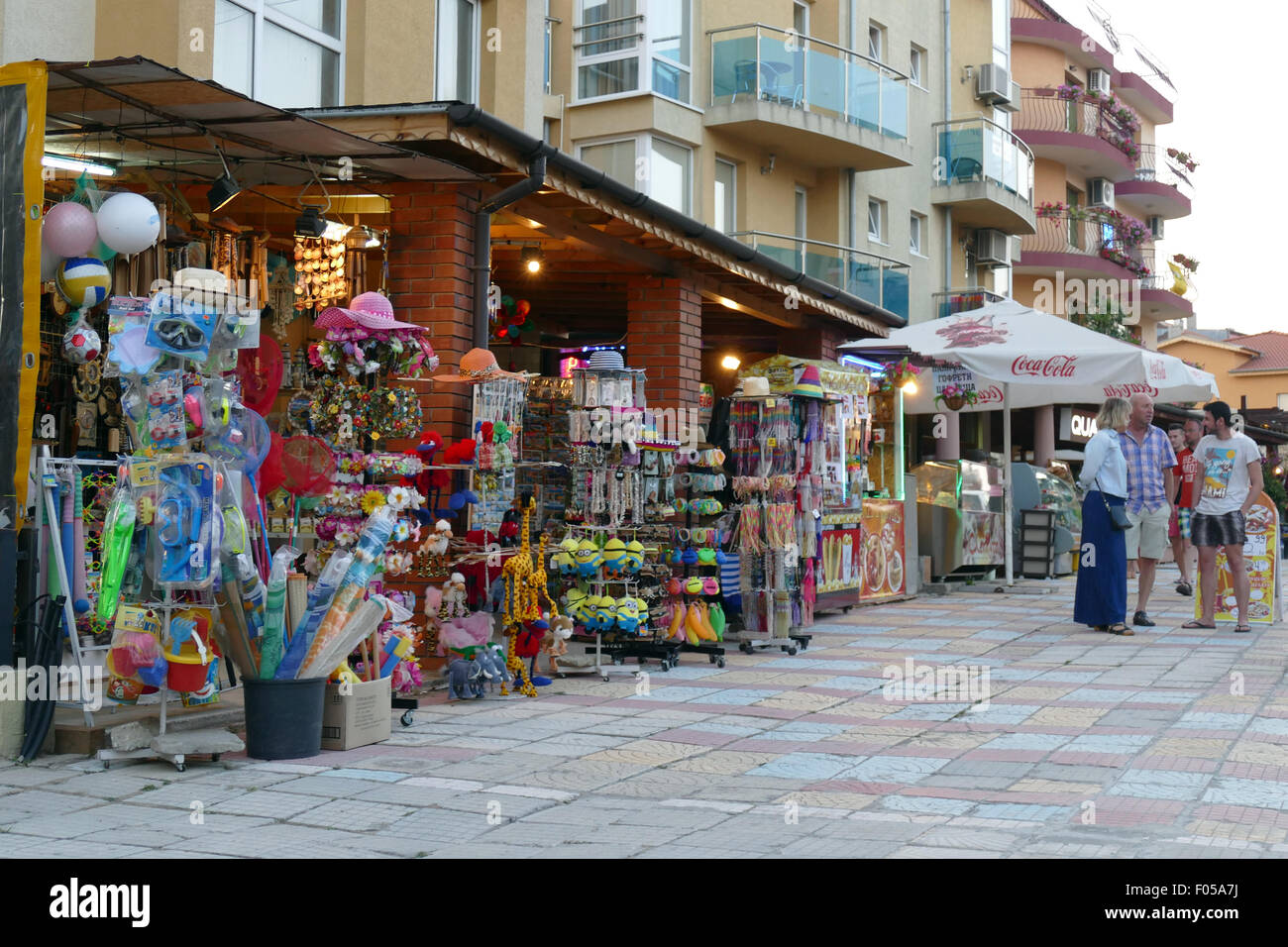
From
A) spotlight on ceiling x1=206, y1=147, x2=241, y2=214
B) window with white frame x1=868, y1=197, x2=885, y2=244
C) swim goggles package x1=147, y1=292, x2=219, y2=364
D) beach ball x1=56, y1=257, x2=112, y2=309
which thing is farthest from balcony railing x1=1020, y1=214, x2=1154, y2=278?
swim goggles package x1=147, y1=292, x2=219, y2=364

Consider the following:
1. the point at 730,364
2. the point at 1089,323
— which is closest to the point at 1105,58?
the point at 1089,323

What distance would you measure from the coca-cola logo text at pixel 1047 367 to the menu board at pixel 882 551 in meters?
2.08

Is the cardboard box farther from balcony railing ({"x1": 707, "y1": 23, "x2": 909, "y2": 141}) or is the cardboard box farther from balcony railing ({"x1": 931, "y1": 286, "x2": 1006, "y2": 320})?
balcony railing ({"x1": 931, "y1": 286, "x2": 1006, "y2": 320})

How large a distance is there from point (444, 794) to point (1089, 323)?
33021 millimetres

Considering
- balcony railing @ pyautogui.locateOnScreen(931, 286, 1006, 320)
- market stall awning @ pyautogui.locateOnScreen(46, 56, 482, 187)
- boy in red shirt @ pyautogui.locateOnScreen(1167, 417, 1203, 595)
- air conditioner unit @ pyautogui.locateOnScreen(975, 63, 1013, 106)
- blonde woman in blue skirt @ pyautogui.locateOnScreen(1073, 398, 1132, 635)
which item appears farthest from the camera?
air conditioner unit @ pyautogui.locateOnScreen(975, 63, 1013, 106)

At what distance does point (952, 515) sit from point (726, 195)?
914cm

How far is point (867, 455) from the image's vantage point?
15.0m

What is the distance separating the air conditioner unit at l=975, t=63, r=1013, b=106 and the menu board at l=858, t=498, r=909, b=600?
19.1 m

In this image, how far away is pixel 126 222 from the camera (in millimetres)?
7145

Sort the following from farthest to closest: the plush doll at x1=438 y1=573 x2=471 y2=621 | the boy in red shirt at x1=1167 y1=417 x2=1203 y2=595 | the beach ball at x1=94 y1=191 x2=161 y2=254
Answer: the boy in red shirt at x1=1167 y1=417 x2=1203 y2=595, the plush doll at x1=438 y1=573 x2=471 y2=621, the beach ball at x1=94 y1=191 x2=161 y2=254

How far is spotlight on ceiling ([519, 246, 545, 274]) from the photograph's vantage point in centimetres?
1113

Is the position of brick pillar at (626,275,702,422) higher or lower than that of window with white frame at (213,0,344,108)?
lower

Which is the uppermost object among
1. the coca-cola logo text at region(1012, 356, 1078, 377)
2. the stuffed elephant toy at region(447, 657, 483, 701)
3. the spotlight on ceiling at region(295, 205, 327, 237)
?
the spotlight on ceiling at region(295, 205, 327, 237)
